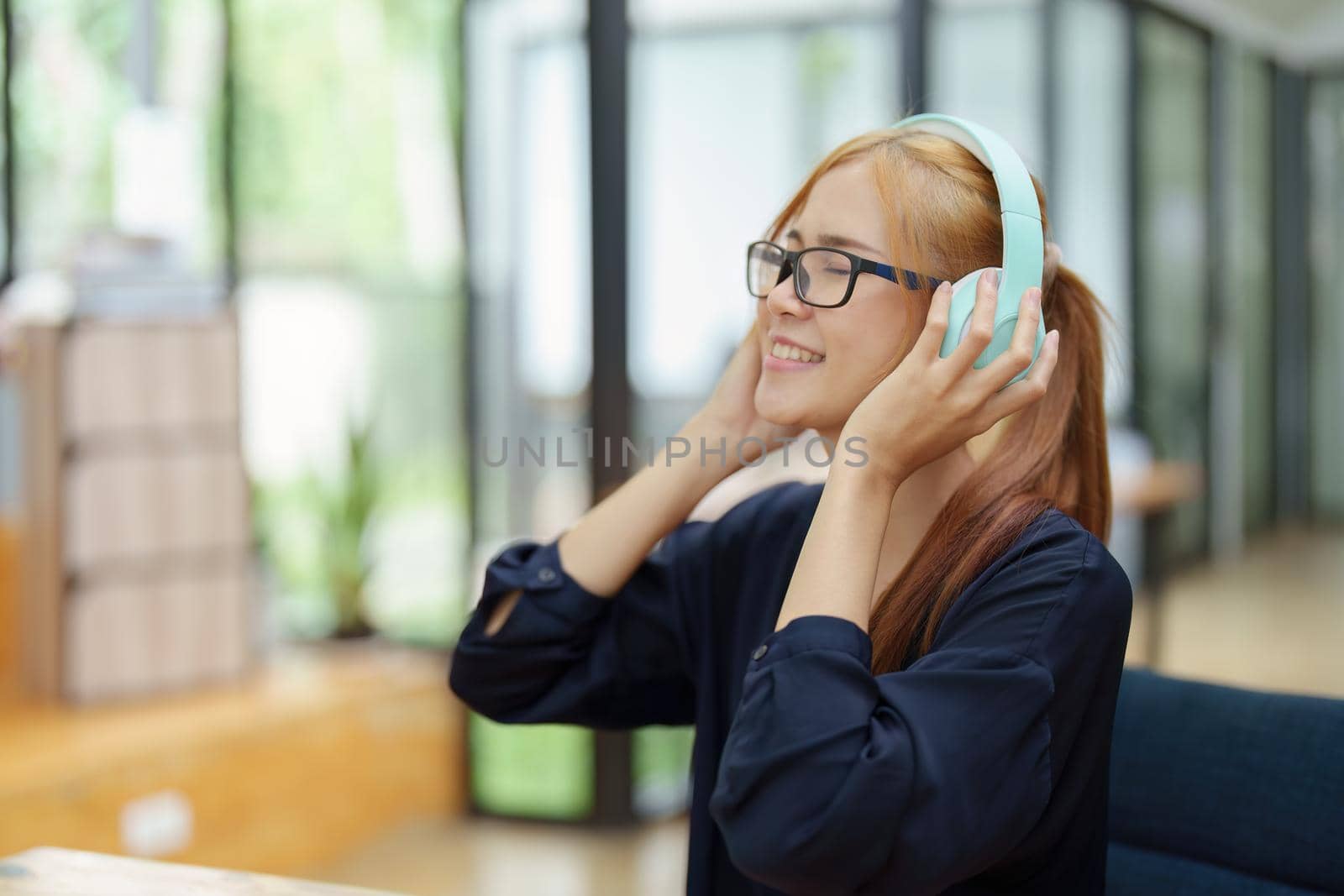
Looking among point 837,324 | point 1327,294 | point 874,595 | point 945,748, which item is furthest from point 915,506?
point 1327,294

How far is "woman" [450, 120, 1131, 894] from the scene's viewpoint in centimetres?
92

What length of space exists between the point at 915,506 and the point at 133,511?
8.80 feet

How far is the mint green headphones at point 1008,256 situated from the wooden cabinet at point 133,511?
2.76m

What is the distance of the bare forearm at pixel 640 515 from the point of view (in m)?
1.36

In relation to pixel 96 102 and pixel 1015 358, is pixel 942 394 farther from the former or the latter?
pixel 96 102

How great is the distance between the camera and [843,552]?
39.5 inches

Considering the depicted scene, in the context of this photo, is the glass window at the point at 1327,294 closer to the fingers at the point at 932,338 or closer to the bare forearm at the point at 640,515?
the bare forearm at the point at 640,515

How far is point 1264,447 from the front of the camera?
3348 millimetres

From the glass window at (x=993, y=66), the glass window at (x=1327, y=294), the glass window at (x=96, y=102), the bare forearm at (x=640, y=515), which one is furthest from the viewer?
the glass window at (x=96, y=102)

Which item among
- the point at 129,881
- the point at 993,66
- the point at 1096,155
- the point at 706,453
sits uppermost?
the point at 993,66

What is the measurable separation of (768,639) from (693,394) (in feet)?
8.20

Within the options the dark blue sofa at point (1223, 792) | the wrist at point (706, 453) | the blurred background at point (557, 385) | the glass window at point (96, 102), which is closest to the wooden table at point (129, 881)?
the wrist at point (706, 453)

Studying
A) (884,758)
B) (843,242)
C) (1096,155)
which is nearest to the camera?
(884,758)

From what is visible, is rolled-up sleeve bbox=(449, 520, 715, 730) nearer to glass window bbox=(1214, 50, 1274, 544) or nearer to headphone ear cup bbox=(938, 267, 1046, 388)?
headphone ear cup bbox=(938, 267, 1046, 388)
